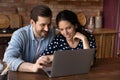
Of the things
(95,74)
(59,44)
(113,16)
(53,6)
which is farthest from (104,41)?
(95,74)

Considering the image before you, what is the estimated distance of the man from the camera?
1.90 meters

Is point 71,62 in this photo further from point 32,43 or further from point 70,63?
point 32,43

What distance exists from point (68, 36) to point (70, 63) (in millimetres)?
586

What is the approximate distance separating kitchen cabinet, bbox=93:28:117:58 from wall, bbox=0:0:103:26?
1.70 feet

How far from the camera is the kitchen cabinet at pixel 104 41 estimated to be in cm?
420

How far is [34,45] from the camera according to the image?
7.55ft

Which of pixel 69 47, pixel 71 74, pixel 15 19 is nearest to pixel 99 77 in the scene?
pixel 71 74

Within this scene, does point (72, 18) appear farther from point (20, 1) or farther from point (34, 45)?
point (20, 1)

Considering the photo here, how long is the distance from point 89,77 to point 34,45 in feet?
2.22

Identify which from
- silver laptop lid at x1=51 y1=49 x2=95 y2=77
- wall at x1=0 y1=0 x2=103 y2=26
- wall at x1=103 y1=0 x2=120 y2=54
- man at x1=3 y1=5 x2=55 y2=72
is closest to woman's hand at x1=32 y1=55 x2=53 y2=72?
man at x1=3 y1=5 x2=55 y2=72

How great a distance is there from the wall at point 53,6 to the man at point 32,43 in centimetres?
185

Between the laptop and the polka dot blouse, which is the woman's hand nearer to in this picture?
the laptop

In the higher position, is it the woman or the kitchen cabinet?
the woman

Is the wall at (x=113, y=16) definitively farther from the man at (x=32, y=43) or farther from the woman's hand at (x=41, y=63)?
the woman's hand at (x=41, y=63)
